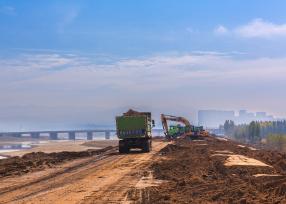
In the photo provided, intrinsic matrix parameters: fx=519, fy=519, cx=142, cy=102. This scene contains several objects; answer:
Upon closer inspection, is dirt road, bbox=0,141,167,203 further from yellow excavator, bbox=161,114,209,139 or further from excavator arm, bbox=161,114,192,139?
yellow excavator, bbox=161,114,209,139

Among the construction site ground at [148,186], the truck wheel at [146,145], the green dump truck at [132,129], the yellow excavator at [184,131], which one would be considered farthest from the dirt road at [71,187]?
the yellow excavator at [184,131]

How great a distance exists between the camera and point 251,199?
1630 cm

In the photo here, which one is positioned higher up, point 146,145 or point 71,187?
point 146,145

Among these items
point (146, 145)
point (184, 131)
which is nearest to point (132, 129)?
point (146, 145)

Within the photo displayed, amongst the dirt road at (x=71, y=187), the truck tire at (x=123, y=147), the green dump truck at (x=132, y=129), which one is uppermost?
the green dump truck at (x=132, y=129)

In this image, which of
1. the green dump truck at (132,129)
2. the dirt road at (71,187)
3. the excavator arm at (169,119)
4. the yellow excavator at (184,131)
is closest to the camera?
the dirt road at (71,187)

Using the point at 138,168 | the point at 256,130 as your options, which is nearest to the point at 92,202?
the point at 138,168

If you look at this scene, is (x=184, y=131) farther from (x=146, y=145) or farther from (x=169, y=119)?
(x=146, y=145)

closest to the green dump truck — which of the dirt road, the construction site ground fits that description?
the construction site ground

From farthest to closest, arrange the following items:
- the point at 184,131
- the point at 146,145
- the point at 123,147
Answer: the point at 184,131 → the point at 146,145 → the point at 123,147

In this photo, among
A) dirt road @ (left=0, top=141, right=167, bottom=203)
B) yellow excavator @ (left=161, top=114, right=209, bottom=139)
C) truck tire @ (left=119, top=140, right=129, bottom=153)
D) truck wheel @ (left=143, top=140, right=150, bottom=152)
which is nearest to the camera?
dirt road @ (left=0, top=141, right=167, bottom=203)

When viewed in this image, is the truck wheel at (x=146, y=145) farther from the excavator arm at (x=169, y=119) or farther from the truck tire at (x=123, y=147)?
the excavator arm at (x=169, y=119)

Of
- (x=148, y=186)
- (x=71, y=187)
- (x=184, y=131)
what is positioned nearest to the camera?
(x=148, y=186)

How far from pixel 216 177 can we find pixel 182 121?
65.2m
